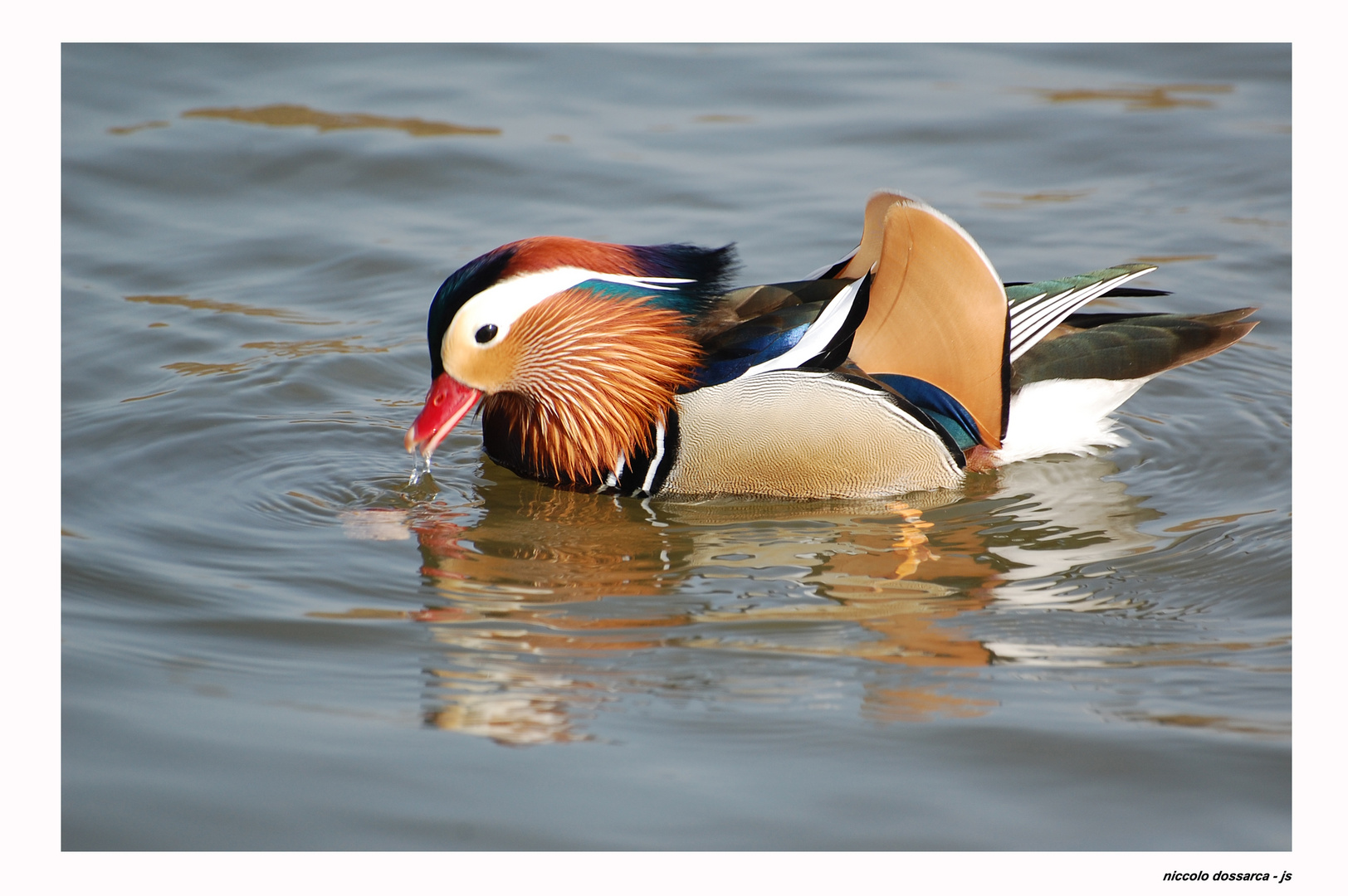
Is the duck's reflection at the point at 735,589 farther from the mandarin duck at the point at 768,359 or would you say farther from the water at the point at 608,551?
the mandarin duck at the point at 768,359

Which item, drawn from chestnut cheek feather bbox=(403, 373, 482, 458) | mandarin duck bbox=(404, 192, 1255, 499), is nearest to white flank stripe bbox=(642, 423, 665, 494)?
mandarin duck bbox=(404, 192, 1255, 499)

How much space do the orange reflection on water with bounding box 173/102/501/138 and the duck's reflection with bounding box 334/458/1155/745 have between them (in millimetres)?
4829

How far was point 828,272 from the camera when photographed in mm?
5785

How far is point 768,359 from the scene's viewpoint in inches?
206

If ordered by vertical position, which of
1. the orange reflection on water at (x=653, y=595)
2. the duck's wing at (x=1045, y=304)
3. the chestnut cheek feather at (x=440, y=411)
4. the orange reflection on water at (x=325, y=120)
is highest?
the orange reflection on water at (x=325, y=120)

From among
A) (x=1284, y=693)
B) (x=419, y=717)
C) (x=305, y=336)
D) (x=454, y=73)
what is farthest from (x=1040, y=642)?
(x=454, y=73)

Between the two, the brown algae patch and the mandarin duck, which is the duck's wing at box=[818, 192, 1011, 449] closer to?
the mandarin duck

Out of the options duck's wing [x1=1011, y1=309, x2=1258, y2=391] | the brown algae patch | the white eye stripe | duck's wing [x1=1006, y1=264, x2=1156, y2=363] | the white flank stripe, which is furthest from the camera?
the brown algae patch

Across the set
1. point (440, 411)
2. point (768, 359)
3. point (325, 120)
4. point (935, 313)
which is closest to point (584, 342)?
point (440, 411)

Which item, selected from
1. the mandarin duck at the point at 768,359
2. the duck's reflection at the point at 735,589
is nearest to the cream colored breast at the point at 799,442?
the mandarin duck at the point at 768,359

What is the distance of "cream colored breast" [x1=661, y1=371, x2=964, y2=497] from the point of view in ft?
17.2

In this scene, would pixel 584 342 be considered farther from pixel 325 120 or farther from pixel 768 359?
pixel 325 120

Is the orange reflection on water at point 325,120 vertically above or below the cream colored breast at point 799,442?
above

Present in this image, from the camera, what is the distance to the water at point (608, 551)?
369cm
